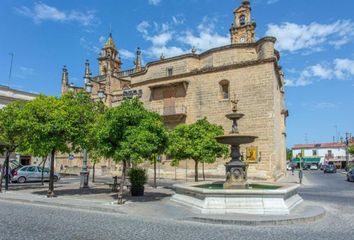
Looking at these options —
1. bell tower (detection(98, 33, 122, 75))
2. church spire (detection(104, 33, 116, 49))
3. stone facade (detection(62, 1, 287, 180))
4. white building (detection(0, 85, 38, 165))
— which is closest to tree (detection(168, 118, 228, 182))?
stone facade (detection(62, 1, 287, 180))

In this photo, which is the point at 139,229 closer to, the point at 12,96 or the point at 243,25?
the point at 12,96

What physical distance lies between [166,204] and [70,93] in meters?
8.37

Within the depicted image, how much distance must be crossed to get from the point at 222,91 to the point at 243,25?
16797mm

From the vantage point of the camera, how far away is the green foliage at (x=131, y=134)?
12.6 metres

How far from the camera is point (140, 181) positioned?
1544cm

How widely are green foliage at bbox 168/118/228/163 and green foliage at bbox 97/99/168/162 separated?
4083mm

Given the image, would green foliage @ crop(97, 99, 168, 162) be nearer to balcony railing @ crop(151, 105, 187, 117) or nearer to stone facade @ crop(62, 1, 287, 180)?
stone facade @ crop(62, 1, 287, 180)

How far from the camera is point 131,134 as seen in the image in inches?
507

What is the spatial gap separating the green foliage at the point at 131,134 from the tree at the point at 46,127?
237 centimetres

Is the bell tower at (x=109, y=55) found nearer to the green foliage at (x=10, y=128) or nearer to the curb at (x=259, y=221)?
the green foliage at (x=10, y=128)

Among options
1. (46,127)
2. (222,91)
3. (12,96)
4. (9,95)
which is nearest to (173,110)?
(222,91)

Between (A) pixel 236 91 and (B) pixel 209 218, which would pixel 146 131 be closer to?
(B) pixel 209 218

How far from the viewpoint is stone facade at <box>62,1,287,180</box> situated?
27.6 metres

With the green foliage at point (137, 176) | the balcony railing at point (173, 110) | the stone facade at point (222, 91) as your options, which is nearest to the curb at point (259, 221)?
the green foliage at point (137, 176)
